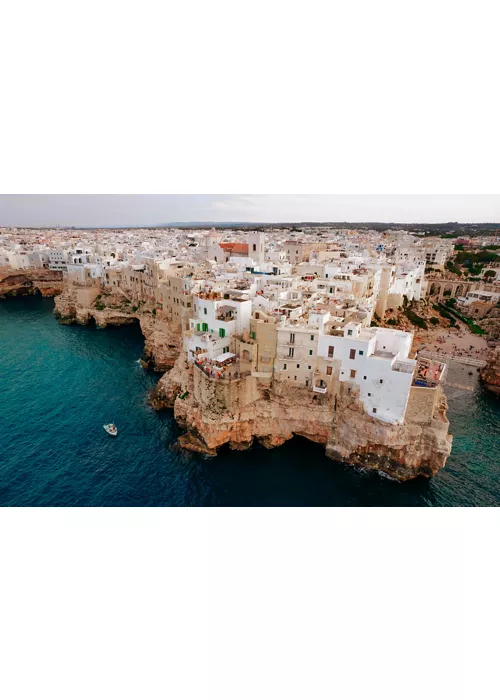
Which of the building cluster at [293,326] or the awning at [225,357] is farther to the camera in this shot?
the awning at [225,357]

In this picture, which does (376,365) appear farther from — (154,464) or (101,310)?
(101,310)

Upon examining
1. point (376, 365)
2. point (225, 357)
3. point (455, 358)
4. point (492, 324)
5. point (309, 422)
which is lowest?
point (455, 358)

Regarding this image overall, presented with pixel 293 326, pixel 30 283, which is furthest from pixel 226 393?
pixel 30 283

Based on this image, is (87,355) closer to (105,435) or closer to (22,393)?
(22,393)

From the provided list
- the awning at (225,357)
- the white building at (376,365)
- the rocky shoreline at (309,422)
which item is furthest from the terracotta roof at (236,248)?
the white building at (376,365)

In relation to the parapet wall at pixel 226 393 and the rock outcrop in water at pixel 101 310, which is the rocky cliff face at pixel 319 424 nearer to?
the parapet wall at pixel 226 393

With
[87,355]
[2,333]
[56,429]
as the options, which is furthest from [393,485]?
[2,333]
